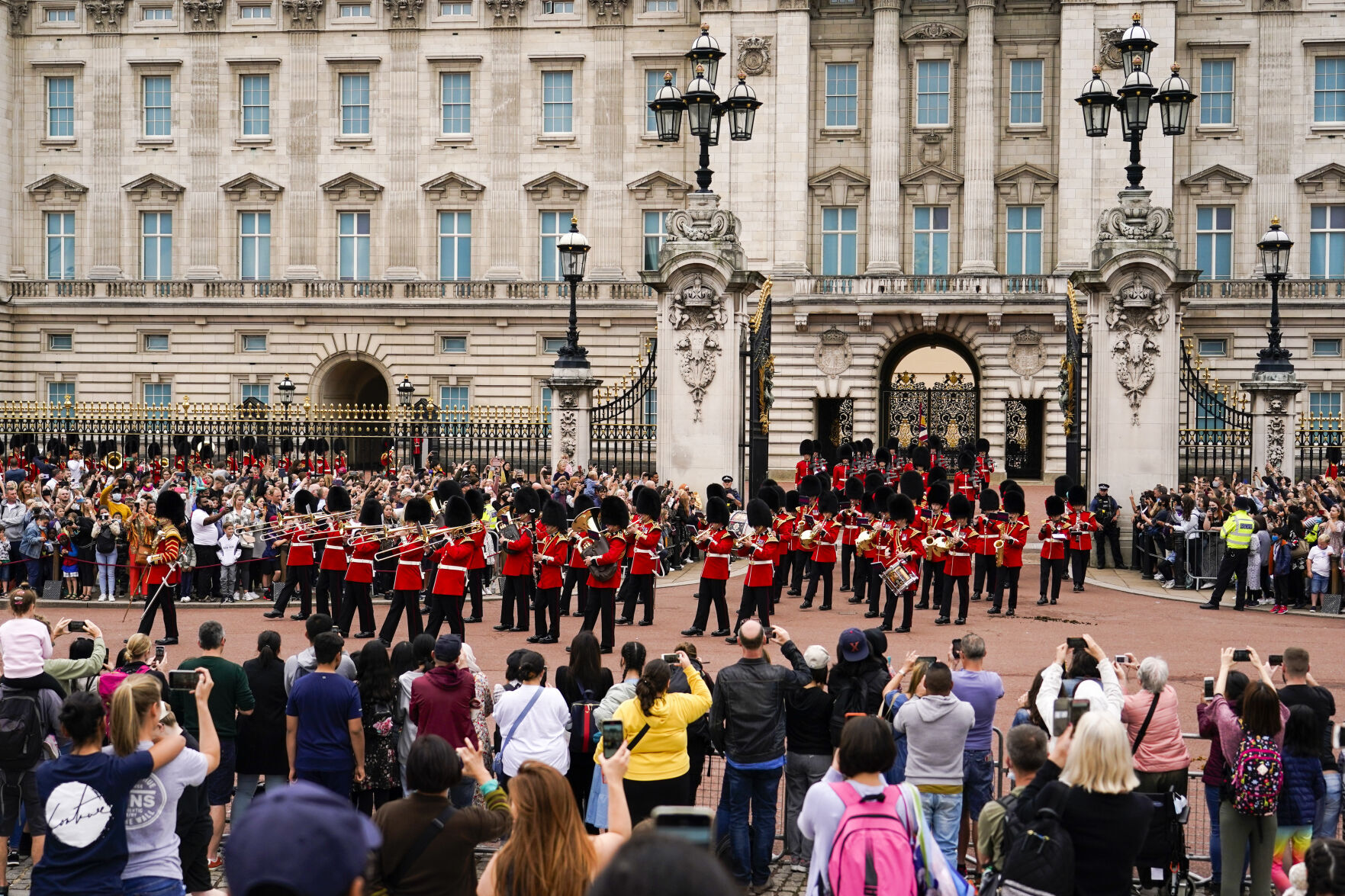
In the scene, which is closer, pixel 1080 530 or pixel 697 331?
pixel 1080 530

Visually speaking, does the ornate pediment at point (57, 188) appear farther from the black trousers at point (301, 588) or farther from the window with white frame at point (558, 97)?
the black trousers at point (301, 588)

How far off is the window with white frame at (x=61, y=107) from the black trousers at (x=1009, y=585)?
34.3m

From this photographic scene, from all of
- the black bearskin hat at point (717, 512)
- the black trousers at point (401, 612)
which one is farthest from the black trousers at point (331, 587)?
the black bearskin hat at point (717, 512)


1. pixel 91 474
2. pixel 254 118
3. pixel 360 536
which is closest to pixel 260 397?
pixel 254 118

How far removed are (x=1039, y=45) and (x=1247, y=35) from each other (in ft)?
18.0

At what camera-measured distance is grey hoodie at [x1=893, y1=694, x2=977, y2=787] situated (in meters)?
7.09

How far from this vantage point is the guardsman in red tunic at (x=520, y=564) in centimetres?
1499

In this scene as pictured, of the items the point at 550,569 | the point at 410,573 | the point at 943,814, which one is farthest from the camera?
the point at 550,569

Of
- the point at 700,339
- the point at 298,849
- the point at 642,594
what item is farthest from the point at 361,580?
the point at 298,849

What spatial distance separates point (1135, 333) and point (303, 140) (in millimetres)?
28307

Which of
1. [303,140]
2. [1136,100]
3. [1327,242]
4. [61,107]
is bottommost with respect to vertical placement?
[1136,100]

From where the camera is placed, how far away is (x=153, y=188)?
4166 cm

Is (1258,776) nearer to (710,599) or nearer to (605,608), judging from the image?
(605,608)

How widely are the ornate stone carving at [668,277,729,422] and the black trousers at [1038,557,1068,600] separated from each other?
16.9ft
